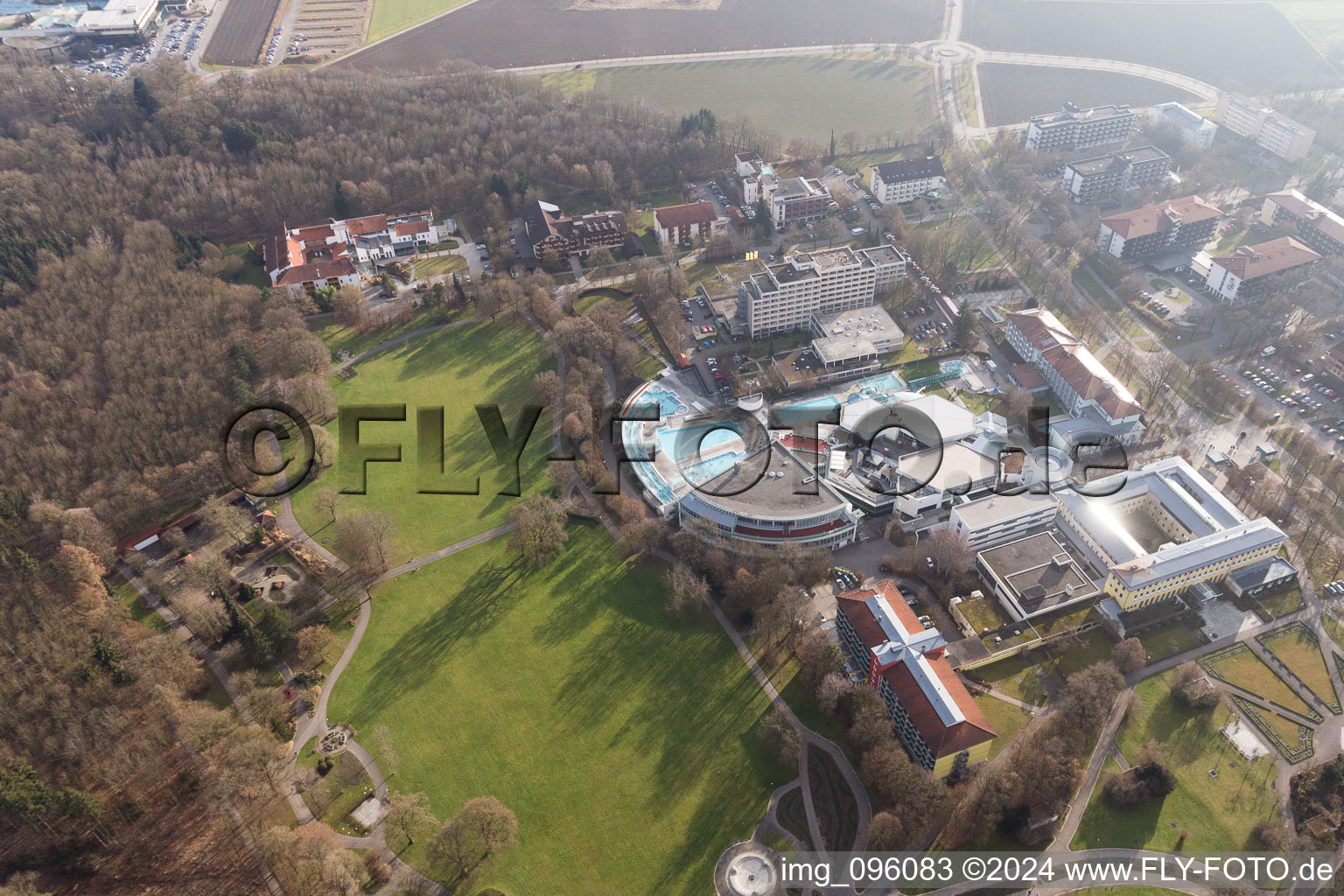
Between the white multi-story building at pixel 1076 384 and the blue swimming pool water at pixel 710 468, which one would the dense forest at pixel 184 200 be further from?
the white multi-story building at pixel 1076 384

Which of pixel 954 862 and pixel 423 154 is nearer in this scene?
pixel 954 862

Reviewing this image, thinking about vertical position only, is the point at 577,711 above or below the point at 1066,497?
below

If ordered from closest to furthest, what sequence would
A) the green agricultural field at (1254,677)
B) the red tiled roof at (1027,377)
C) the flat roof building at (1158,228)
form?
the green agricultural field at (1254,677)
the red tiled roof at (1027,377)
the flat roof building at (1158,228)

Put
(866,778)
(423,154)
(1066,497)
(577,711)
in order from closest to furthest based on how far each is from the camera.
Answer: (866,778) < (577,711) < (1066,497) < (423,154)

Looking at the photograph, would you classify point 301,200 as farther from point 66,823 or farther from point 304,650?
point 66,823

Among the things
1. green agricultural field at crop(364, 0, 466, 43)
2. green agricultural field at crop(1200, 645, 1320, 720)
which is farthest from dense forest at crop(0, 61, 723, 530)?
green agricultural field at crop(1200, 645, 1320, 720)

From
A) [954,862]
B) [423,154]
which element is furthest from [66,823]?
[423,154]

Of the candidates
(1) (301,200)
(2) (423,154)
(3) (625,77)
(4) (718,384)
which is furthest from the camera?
(3) (625,77)

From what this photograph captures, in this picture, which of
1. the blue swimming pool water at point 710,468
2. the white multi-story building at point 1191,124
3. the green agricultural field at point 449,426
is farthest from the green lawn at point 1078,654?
the white multi-story building at point 1191,124
